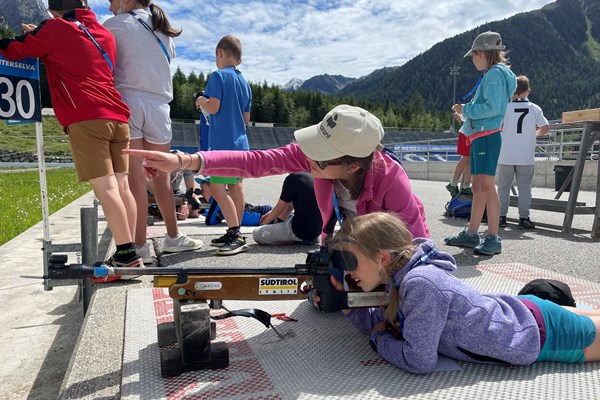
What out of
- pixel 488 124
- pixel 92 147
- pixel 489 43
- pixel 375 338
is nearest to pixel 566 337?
pixel 375 338

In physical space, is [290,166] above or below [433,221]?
above

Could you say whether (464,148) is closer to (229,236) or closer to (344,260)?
(229,236)

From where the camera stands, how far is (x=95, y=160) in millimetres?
2695

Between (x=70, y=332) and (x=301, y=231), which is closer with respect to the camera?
(x=70, y=332)

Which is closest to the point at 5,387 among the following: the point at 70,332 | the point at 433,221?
the point at 70,332

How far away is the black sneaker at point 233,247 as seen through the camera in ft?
12.2

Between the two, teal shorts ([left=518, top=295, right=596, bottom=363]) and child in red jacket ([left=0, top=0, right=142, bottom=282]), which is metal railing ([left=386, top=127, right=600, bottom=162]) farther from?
child in red jacket ([left=0, top=0, right=142, bottom=282])

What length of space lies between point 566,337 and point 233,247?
2553 millimetres

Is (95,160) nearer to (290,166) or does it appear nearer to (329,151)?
(290,166)

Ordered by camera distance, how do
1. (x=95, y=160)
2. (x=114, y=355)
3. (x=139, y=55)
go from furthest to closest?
(x=139, y=55), (x=95, y=160), (x=114, y=355)

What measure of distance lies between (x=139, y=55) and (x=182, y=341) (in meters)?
2.27

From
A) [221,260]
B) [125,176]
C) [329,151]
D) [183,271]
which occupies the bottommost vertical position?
[221,260]

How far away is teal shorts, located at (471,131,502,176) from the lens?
3.71 meters

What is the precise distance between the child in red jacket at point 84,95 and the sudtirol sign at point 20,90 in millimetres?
104
